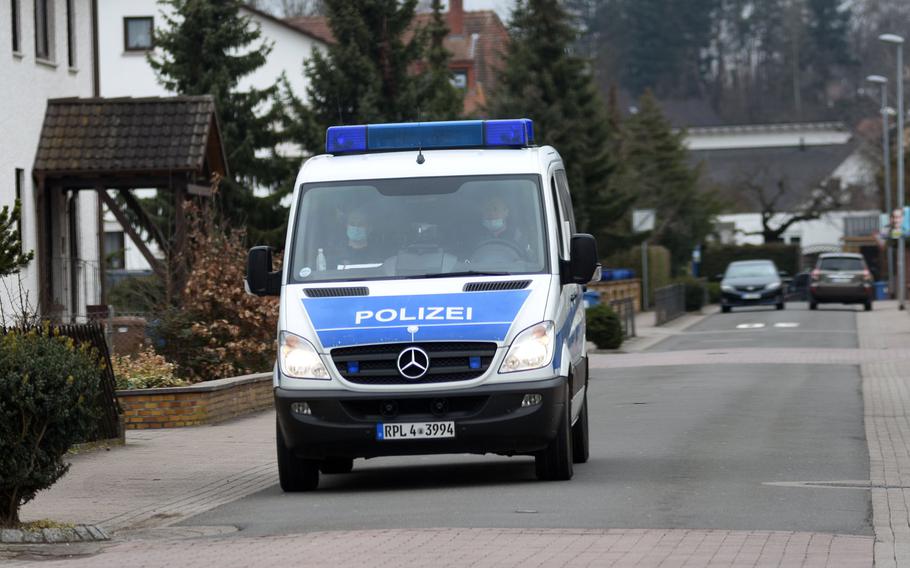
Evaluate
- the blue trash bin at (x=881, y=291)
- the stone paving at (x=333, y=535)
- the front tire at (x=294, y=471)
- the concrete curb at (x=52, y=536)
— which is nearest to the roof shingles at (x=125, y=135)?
the stone paving at (x=333, y=535)

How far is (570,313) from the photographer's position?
1280 cm

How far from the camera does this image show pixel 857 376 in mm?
25172

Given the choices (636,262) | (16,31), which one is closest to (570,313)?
(16,31)

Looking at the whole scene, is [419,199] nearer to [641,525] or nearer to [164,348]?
[641,525]

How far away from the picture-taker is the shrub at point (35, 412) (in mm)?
9875

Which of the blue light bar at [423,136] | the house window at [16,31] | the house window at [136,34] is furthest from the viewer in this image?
the house window at [136,34]

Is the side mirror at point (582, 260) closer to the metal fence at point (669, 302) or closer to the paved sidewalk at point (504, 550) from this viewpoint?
the paved sidewalk at point (504, 550)

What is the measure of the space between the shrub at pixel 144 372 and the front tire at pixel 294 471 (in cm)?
634

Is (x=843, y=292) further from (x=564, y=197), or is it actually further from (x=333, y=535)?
(x=333, y=535)

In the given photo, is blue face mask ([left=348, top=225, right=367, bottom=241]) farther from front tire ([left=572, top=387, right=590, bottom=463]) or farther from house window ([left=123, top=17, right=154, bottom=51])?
house window ([left=123, top=17, right=154, bottom=51])

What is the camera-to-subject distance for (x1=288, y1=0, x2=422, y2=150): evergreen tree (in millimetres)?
37656

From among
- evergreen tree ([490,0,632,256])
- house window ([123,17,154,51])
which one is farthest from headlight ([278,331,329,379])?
house window ([123,17,154,51])

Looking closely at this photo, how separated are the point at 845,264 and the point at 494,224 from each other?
43.1 meters

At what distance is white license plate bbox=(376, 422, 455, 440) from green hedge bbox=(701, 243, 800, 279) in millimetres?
73413
